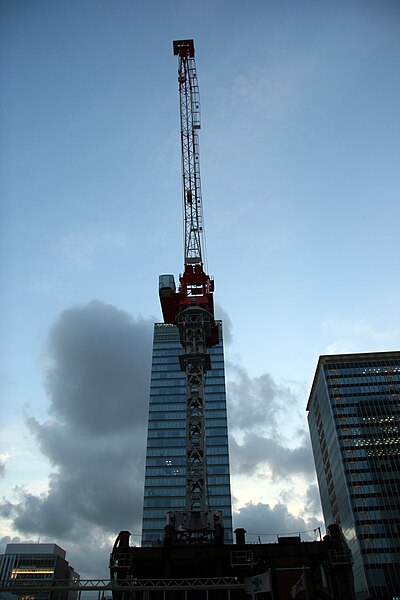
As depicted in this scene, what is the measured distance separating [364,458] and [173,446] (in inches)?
2009

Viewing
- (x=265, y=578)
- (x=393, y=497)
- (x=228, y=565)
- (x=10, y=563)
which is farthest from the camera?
(x=10, y=563)

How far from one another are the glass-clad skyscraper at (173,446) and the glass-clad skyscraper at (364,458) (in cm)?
3017

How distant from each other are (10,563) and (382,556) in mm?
126864

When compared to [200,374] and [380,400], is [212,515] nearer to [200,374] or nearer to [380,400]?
[200,374]

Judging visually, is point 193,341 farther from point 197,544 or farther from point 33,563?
point 33,563

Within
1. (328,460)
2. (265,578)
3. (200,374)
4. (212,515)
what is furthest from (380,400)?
(265,578)

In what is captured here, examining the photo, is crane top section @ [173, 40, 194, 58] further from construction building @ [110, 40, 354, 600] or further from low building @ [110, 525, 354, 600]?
low building @ [110, 525, 354, 600]

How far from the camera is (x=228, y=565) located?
41.6 meters

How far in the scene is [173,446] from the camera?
13325 centimetres

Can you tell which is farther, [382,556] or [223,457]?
[223,457]

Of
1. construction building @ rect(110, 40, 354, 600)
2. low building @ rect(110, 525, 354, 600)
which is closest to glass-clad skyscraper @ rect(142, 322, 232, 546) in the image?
construction building @ rect(110, 40, 354, 600)

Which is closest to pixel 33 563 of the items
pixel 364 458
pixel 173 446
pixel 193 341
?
pixel 173 446

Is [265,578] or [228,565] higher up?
[228,565]

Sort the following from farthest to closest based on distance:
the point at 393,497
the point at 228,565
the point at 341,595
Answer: the point at 393,497 → the point at 228,565 → the point at 341,595
